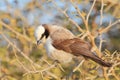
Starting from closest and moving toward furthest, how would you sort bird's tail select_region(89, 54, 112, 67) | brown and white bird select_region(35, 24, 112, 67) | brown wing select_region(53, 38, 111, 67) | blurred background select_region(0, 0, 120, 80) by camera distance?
bird's tail select_region(89, 54, 112, 67), brown wing select_region(53, 38, 111, 67), brown and white bird select_region(35, 24, 112, 67), blurred background select_region(0, 0, 120, 80)

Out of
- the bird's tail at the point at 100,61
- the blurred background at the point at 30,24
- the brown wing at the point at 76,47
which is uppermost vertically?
the blurred background at the point at 30,24

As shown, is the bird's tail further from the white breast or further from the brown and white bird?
the white breast

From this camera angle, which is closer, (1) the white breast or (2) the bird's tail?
(2) the bird's tail

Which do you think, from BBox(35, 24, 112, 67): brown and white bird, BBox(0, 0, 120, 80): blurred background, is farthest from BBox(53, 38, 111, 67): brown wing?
BBox(0, 0, 120, 80): blurred background

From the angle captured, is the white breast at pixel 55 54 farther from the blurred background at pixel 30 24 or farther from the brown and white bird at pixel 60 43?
the blurred background at pixel 30 24

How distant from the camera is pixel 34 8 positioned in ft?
22.6

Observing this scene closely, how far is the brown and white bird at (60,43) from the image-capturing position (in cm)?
409

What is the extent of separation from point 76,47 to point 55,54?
17 centimetres

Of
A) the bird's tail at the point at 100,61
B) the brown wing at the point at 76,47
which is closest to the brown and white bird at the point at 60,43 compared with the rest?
the brown wing at the point at 76,47

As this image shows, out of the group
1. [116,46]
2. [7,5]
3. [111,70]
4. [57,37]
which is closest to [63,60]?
[57,37]

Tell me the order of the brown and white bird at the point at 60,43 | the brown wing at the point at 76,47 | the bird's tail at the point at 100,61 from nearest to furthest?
the bird's tail at the point at 100,61 < the brown wing at the point at 76,47 < the brown and white bird at the point at 60,43

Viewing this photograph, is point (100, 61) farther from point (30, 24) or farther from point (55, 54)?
point (30, 24)

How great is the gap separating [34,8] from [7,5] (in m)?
0.56

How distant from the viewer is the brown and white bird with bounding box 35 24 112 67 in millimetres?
4090
